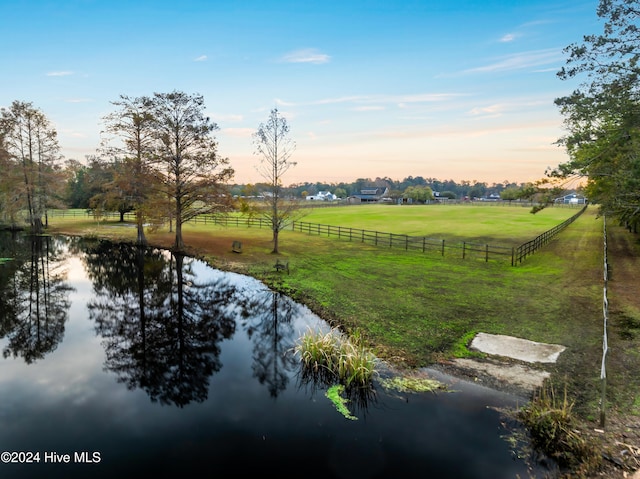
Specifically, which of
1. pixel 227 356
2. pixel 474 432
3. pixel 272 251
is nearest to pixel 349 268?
pixel 272 251

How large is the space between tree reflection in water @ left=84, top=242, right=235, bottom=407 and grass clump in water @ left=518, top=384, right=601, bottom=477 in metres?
8.01

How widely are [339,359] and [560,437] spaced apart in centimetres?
542

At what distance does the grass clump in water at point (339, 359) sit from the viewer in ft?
33.3

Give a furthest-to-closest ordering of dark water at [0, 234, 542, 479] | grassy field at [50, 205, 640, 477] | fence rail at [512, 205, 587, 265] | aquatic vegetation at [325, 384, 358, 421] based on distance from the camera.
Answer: fence rail at [512, 205, 587, 265] < grassy field at [50, 205, 640, 477] < aquatic vegetation at [325, 384, 358, 421] < dark water at [0, 234, 542, 479]

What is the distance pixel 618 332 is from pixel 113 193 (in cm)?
3548

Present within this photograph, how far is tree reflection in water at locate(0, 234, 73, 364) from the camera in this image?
525 inches

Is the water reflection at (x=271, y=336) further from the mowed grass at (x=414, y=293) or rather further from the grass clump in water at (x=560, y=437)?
the grass clump in water at (x=560, y=437)

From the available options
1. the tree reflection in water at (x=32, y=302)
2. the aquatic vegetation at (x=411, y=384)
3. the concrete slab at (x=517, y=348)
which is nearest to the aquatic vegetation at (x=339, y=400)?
the aquatic vegetation at (x=411, y=384)

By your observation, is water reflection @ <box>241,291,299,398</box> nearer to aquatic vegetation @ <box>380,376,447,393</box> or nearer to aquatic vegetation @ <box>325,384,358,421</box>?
aquatic vegetation @ <box>325,384,358,421</box>

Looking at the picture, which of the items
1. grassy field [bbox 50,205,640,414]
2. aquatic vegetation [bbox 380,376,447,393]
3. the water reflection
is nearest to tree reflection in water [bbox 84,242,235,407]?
the water reflection

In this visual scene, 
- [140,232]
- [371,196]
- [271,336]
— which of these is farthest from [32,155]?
[371,196]

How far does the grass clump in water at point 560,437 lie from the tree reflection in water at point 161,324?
8.01 metres

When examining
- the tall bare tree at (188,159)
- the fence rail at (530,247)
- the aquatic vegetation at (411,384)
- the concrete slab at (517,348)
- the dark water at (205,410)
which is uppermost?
the tall bare tree at (188,159)

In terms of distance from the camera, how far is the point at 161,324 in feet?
50.5
